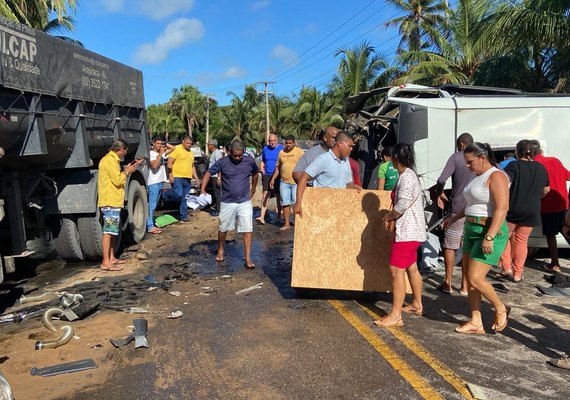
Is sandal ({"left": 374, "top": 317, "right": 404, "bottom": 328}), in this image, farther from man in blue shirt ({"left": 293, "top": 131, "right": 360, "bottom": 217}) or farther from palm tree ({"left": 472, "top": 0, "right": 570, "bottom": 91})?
palm tree ({"left": 472, "top": 0, "right": 570, "bottom": 91})

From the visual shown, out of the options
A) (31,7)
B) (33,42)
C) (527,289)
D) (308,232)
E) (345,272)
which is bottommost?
(527,289)

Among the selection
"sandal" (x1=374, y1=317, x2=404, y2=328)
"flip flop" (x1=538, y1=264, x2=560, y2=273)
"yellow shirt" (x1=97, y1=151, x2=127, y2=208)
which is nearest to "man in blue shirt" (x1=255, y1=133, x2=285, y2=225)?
"yellow shirt" (x1=97, y1=151, x2=127, y2=208)

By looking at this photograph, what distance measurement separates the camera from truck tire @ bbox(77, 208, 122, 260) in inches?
284

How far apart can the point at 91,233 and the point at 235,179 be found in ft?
7.20

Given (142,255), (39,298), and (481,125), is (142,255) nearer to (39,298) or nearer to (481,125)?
(39,298)

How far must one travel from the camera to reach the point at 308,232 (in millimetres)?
5410

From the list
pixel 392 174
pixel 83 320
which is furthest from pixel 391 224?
pixel 83 320

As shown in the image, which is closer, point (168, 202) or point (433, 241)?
point (433, 241)

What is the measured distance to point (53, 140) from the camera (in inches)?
243

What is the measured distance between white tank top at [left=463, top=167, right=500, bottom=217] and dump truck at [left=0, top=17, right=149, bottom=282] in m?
4.55

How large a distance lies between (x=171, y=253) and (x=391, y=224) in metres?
4.57

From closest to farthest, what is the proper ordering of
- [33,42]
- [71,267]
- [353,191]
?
[353,191]
[33,42]
[71,267]

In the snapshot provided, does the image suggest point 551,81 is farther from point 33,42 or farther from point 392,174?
point 33,42

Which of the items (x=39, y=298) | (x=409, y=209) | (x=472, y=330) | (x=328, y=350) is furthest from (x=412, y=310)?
(x=39, y=298)
